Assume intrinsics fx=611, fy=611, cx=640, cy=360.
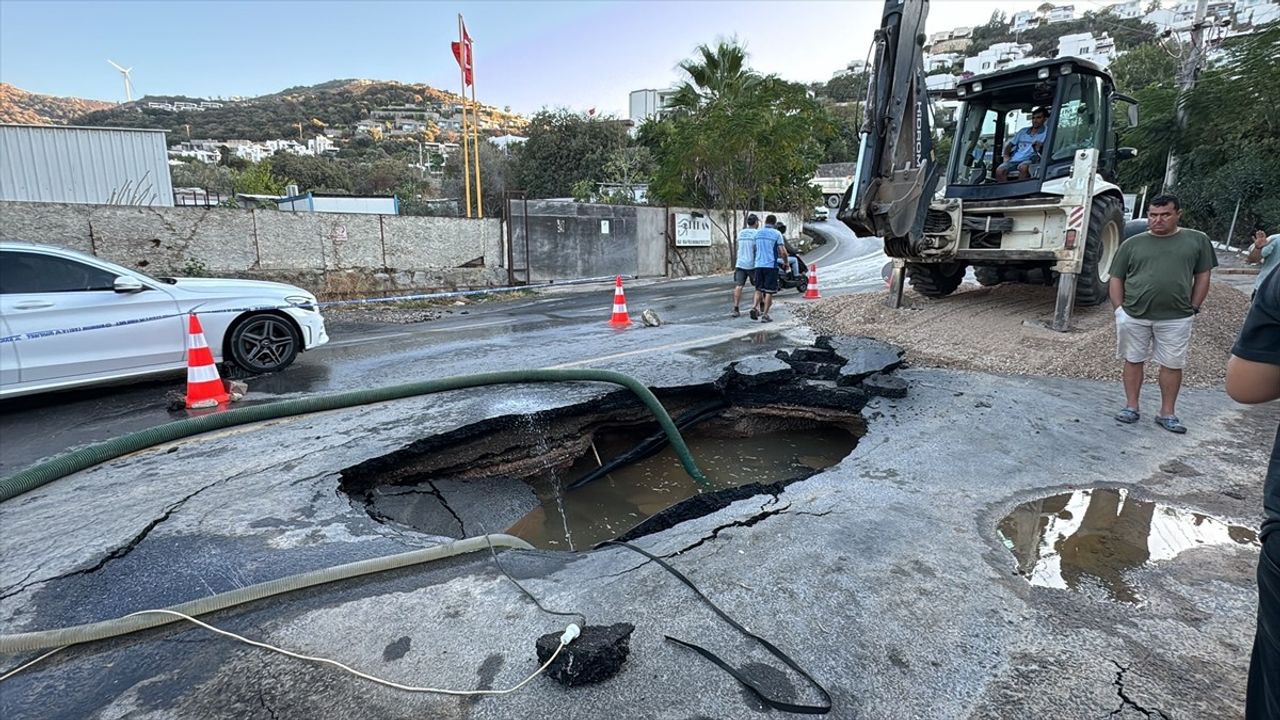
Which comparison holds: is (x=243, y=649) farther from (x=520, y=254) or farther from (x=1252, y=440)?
(x=520, y=254)

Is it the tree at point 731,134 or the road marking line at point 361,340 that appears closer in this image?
the road marking line at point 361,340

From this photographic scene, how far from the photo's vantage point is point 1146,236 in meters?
4.47

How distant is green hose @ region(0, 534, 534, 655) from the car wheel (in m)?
4.53

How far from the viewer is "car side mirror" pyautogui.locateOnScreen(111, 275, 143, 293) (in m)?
5.54

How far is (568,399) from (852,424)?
8.08 feet

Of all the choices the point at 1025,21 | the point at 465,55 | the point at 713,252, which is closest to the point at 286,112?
the point at 465,55

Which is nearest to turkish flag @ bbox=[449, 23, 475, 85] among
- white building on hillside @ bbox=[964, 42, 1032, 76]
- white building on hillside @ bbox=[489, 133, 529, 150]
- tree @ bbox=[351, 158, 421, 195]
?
white building on hillside @ bbox=[489, 133, 529, 150]

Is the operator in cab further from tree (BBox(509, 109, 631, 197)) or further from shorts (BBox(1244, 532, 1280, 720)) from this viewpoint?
tree (BBox(509, 109, 631, 197))

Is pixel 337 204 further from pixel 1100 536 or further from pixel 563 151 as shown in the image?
pixel 1100 536

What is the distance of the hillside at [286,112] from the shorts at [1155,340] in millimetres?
71578

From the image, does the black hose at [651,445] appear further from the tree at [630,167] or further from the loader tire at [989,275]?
the tree at [630,167]

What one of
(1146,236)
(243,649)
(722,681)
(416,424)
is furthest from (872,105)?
(243,649)

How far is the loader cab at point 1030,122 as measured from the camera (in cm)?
726

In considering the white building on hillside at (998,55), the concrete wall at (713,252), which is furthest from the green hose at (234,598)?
the white building on hillside at (998,55)
